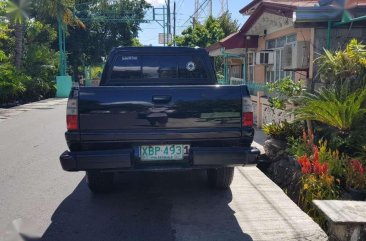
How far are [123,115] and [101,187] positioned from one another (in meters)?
1.48

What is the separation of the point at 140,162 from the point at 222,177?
140 centimetres

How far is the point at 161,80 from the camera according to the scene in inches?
223

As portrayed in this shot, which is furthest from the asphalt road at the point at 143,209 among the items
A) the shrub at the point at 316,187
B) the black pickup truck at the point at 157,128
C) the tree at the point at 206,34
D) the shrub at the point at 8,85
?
the tree at the point at 206,34

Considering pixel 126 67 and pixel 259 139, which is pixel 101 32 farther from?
pixel 126 67

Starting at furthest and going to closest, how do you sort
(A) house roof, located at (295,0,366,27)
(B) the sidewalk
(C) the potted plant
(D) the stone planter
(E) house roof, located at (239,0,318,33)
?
(E) house roof, located at (239,0,318,33)
(B) the sidewalk
(A) house roof, located at (295,0,366,27)
(D) the stone planter
(C) the potted plant

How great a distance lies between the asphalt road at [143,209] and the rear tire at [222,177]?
0.32 ft

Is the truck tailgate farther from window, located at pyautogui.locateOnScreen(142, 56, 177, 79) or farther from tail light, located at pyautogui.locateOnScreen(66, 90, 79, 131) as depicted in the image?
window, located at pyautogui.locateOnScreen(142, 56, 177, 79)

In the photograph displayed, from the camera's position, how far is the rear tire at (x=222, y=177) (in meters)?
5.02

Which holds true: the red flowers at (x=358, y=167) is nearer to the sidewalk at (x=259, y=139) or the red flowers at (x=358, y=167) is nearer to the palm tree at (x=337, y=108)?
the palm tree at (x=337, y=108)

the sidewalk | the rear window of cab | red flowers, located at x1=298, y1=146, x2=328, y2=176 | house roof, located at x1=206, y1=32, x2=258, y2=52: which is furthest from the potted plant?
house roof, located at x1=206, y1=32, x2=258, y2=52

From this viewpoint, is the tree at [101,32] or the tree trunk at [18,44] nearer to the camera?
the tree trunk at [18,44]

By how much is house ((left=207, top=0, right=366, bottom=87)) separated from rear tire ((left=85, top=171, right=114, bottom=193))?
4277 millimetres

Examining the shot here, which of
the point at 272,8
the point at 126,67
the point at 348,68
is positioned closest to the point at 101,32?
the point at 272,8

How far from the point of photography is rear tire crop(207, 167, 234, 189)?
5020 mm
